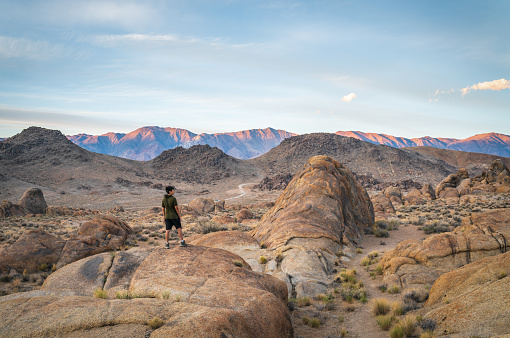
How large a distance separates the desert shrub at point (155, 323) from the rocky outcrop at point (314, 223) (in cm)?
744

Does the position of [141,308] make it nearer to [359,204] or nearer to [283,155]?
[359,204]

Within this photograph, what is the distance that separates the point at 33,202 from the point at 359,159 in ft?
350

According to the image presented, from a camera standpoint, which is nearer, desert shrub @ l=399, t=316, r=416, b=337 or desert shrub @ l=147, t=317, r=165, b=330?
desert shrub @ l=147, t=317, r=165, b=330

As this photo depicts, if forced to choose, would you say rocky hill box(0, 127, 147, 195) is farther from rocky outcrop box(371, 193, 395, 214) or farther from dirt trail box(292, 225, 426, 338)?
dirt trail box(292, 225, 426, 338)

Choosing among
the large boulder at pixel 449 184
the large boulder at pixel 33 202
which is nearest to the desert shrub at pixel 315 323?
the large boulder at pixel 33 202

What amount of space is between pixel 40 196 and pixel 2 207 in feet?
18.8

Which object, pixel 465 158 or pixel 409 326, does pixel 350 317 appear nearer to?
pixel 409 326

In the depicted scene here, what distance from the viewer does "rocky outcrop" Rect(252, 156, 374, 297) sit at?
12797mm

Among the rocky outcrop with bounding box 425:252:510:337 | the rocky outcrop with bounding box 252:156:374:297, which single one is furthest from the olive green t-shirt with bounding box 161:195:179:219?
the rocky outcrop with bounding box 425:252:510:337

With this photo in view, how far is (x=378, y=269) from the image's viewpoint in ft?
41.8

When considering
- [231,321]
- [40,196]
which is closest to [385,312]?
[231,321]

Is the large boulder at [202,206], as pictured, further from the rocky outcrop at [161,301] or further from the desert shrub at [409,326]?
the desert shrub at [409,326]

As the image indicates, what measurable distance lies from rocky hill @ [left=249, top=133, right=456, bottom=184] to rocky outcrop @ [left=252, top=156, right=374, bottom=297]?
270 ft

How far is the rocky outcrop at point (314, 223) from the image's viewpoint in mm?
12797
